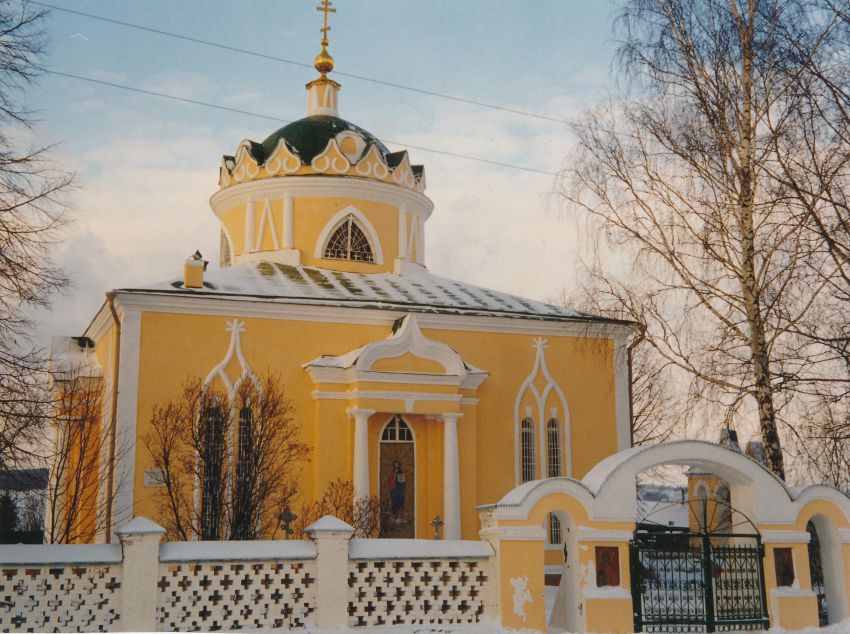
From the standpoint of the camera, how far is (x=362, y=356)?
18500 mm

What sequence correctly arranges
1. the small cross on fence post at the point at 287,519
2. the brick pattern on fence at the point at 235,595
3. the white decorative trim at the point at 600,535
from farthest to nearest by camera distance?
the small cross on fence post at the point at 287,519
the white decorative trim at the point at 600,535
the brick pattern on fence at the point at 235,595

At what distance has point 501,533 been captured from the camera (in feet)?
37.3

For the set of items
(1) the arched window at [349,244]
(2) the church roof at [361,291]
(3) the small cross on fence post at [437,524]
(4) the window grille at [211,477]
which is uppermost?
(1) the arched window at [349,244]

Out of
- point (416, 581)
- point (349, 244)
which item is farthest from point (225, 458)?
point (349, 244)

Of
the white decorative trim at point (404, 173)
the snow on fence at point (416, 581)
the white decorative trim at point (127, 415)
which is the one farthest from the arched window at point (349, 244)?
the snow on fence at point (416, 581)

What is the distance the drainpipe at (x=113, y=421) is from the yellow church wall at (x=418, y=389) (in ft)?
1.38

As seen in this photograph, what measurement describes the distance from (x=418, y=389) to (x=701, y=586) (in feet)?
26.7

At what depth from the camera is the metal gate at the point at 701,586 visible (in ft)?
37.6

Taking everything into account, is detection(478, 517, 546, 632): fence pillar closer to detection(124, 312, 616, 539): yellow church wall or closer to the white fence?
the white fence

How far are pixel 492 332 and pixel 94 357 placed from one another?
847 centimetres

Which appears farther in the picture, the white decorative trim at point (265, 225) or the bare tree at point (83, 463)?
the white decorative trim at point (265, 225)

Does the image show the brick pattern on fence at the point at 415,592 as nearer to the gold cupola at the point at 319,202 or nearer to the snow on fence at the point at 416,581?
→ the snow on fence at the point at 416,581

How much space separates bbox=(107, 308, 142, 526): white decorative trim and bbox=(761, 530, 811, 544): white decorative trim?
421 inches

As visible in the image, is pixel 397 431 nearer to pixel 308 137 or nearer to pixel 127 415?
pixel 127 415
